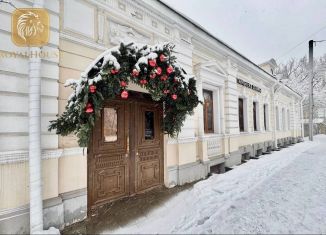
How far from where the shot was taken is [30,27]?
3066 mm

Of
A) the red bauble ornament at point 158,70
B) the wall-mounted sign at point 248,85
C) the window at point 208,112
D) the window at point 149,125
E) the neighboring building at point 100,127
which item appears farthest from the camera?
the wall-mounted sign at point 248,85

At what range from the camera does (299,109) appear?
2030 centimetres

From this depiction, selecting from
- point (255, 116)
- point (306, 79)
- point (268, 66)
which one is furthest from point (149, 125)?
point (306, 79)

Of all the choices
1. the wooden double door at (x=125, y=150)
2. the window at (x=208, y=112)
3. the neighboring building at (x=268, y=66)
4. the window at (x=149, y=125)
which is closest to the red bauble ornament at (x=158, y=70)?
the wooden double door at (x=125, y=150)

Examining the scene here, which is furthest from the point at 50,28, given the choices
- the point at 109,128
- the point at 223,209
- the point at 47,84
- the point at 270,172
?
the point at 270,172

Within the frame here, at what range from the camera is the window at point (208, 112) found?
23.3ft

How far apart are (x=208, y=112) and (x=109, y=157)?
433 centimetres

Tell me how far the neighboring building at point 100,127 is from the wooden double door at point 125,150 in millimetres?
25

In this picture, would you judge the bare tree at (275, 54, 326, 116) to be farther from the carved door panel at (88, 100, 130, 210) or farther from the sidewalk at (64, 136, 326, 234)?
the carved door panel at (88, 100, 130, 210)

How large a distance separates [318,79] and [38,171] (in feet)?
109

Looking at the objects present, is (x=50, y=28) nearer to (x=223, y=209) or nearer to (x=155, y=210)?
(x=155, y=210)

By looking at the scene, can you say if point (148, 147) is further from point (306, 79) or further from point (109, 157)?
point (306, 79)

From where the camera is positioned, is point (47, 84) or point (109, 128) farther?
point (109, 128)

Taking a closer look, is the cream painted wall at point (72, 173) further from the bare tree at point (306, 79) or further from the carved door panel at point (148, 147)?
the bare tree at point (306, 79)
